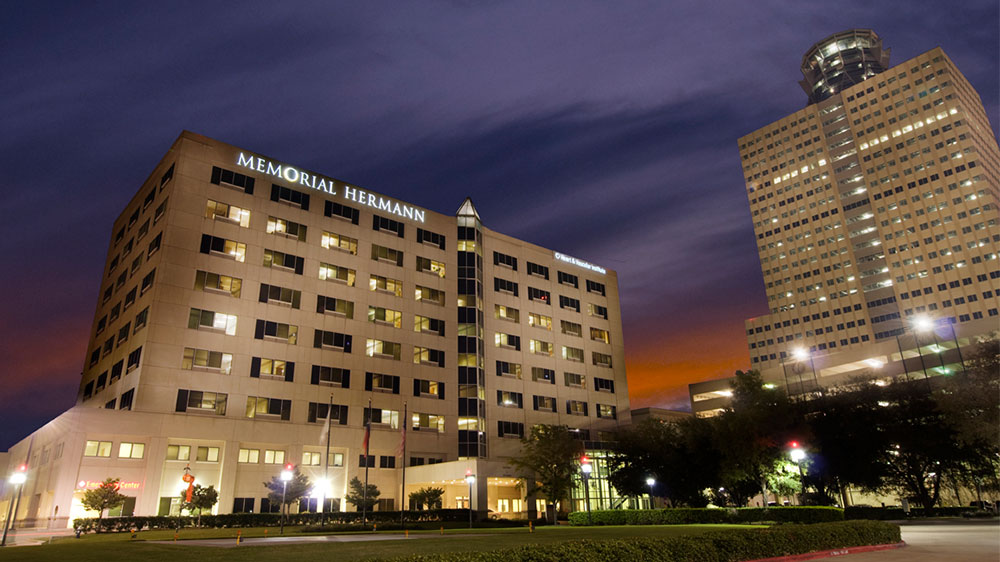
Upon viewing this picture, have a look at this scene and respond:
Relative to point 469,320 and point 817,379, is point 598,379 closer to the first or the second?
point 469,320

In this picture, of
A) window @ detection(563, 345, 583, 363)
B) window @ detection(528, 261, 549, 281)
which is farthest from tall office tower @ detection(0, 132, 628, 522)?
window @ detection(563, 345, 583, 363)

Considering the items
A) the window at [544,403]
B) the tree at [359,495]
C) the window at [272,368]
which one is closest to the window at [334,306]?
the window at [272,368]

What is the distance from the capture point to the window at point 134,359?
202 ft

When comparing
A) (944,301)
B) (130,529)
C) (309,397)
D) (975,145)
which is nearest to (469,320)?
(309,397)

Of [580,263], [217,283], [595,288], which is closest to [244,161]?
[217,283]

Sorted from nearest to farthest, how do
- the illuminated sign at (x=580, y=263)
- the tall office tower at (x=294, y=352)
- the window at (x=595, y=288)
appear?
the tall office tower at (x=294, y=352)
the illuminated sign at (x=580, y=263)
the window at (x=595, y=288)

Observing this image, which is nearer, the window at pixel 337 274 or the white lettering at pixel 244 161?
the white lettering at pixel 244 161

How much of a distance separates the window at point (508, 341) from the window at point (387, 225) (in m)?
20.9

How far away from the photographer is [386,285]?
7981 centimetres

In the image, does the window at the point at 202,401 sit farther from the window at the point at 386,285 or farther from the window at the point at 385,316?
the window at the point at 386,285

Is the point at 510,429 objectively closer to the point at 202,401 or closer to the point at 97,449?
the point at 202,401

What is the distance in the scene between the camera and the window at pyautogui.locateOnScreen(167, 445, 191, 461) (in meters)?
58.4

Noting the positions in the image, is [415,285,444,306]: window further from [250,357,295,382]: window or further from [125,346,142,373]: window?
[125,346,142,373]: window

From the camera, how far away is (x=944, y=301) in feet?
513
